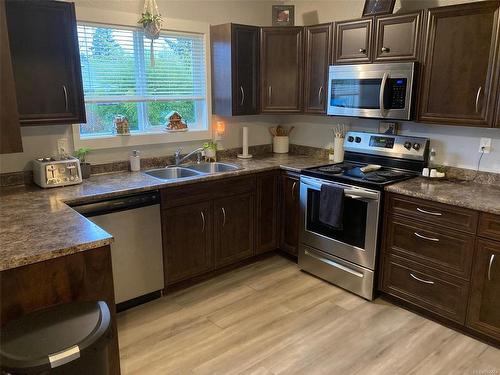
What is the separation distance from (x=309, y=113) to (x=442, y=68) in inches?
49.9

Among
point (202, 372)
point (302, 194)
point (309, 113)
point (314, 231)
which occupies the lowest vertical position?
point (202, 372)

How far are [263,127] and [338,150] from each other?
0.94 metres

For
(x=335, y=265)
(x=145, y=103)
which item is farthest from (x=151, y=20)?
(x=335, y=265)

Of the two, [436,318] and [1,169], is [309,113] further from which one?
[1,169]

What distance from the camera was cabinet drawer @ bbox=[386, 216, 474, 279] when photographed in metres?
2.61

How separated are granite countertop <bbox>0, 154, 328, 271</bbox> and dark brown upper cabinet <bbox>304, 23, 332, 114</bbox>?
63 cm

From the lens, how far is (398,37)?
303cm

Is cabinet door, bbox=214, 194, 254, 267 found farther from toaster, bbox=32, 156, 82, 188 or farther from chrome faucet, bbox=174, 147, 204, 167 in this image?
toaster, bbox=32, 156, 82, 188

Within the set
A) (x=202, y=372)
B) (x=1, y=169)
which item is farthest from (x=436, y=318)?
(x=1, y=169)

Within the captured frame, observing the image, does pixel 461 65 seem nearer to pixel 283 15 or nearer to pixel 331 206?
pixel 331 206

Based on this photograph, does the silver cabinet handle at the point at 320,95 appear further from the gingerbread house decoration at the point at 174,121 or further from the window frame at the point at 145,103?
the gingerbread house decoration at the point at 174,121

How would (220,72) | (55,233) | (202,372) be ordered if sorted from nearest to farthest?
(55,233), (202,372), (220,72)

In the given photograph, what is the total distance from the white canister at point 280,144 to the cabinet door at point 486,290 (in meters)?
2.26

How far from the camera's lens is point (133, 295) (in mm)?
2975
